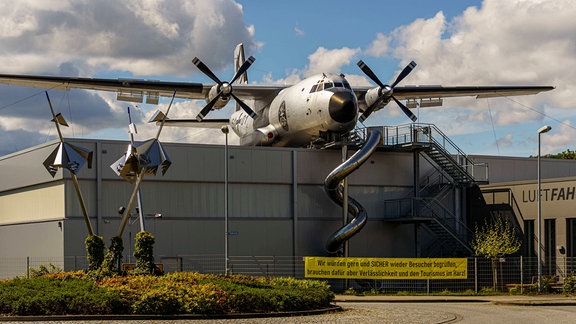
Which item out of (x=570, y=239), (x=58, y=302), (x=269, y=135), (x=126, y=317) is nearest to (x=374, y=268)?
(x=570, y=239)

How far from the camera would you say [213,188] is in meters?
43.0

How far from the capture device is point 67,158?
25.6 meters

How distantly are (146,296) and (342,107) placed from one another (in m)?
23.0

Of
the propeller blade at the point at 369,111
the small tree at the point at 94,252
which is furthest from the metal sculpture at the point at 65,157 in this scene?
the propeller blade at the point at 369,111

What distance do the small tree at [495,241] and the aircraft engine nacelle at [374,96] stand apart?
29.6ft

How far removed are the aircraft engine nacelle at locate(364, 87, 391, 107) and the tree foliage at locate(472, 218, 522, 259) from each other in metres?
9.02

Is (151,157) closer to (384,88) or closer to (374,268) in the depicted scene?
(374,268)

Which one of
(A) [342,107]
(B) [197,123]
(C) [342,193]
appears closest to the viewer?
(A) [342,107]

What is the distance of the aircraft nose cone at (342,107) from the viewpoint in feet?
139

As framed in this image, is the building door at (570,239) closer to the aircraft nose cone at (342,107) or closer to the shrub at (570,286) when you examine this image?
the shrub at (570,286)

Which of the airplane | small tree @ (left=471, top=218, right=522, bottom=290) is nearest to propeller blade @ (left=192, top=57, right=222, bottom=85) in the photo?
the airplane

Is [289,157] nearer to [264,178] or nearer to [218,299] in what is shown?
[264,178]

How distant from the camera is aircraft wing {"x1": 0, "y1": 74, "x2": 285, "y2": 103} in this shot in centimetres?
4345

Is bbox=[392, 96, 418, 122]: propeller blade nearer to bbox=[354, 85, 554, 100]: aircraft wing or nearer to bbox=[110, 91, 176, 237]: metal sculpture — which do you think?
bbox=[354, 85, 554, 100]: aircraft wing
